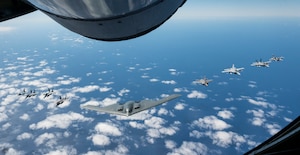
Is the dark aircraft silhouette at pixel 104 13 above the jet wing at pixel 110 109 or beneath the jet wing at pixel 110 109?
above

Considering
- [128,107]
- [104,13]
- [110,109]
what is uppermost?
[104,13]

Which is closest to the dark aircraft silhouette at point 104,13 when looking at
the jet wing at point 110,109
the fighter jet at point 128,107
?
the fighter jet at point 128,107

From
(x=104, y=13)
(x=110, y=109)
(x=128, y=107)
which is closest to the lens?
(x=104, y=13)

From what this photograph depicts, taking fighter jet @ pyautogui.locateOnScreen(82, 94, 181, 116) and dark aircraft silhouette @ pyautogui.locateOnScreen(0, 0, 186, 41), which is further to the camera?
fighter jet @ pyautogui.locateOnScreen(82, 94, 181, 116)

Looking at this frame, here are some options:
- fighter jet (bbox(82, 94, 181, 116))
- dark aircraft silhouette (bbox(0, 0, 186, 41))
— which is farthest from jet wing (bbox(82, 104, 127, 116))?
dark aircraft silhouette (bbox(0, 0, 186, 41))

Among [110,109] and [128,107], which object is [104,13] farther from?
[110,109]

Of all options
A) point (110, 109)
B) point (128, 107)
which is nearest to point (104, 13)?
point (128, 107)

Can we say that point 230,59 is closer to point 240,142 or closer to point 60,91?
point 240,142

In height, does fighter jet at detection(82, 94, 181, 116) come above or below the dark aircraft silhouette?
below

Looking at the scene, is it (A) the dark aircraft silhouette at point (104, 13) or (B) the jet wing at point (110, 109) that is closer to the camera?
(A) the dark aircraft silhouette at point (104, 13)

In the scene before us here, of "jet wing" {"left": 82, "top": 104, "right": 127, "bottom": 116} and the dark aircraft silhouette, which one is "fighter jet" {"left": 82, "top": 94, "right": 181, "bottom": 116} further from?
the dark aircraft silhouette

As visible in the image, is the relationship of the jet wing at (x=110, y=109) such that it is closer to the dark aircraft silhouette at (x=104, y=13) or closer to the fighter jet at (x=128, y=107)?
the fighter jet at (x=128, y=107)

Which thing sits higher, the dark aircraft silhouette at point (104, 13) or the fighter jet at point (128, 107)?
the dark aircraft silhouette at point (104, 13)

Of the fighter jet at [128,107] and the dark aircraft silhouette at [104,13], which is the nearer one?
the dark aircraft silhouette at [104,13]
